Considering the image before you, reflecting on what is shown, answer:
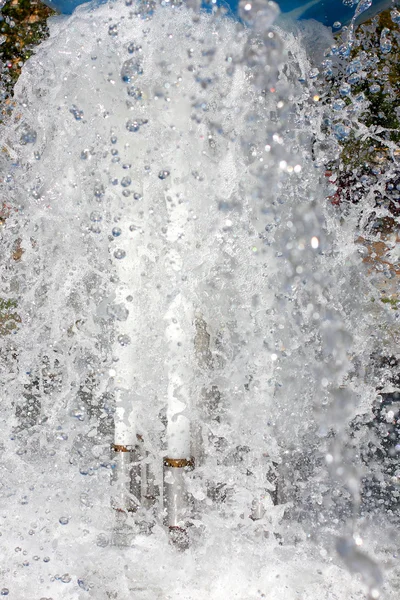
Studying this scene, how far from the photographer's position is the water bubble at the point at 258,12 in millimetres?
929

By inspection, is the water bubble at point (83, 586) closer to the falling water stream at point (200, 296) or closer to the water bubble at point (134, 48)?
the falling water stream at point (200, 296)

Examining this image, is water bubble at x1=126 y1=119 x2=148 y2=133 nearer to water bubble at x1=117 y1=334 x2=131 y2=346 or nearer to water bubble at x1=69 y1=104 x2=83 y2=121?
water bubble at x1=69 y1=104 x2=83 y2=121

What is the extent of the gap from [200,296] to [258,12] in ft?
1.65

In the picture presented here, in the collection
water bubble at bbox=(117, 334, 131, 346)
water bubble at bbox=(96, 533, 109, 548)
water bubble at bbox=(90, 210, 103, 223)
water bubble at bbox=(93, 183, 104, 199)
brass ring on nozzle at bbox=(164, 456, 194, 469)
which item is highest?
water bubble at bbox=(93, 183, 104, 199)

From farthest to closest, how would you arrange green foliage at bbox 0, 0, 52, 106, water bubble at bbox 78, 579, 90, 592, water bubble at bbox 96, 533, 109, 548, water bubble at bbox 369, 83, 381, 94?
green foliage at bbox 0, 0, 52, 106 → water bubble at bbox 369, 83, 381, 94 → water bubble at bbox 96, 533, 109, 548 → water bubble at bbox 78, 579, 90, 592

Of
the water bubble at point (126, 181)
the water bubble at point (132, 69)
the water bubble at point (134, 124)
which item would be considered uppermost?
the water bubble at point (132, 69)

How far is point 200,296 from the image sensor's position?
1.11 m

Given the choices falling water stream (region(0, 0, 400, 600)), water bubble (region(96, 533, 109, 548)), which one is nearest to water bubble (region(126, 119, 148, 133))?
falling water stream (region(0, 0, 400, 600))

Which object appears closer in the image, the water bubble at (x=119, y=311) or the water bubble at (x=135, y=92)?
the water bubble at (x=135, y=92)

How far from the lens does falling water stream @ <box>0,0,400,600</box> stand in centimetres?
97

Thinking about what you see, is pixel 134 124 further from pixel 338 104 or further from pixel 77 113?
pixel 338 104

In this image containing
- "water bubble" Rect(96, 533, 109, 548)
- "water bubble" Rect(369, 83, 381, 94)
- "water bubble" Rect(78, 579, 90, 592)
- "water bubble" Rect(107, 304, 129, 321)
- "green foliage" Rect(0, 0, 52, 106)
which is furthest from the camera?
"green foliage" Rect(0, 0, 52, 106)

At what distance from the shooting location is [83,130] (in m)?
1.06

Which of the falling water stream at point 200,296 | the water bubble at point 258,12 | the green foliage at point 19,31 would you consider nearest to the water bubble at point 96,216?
the falling water stream at point 200,296
